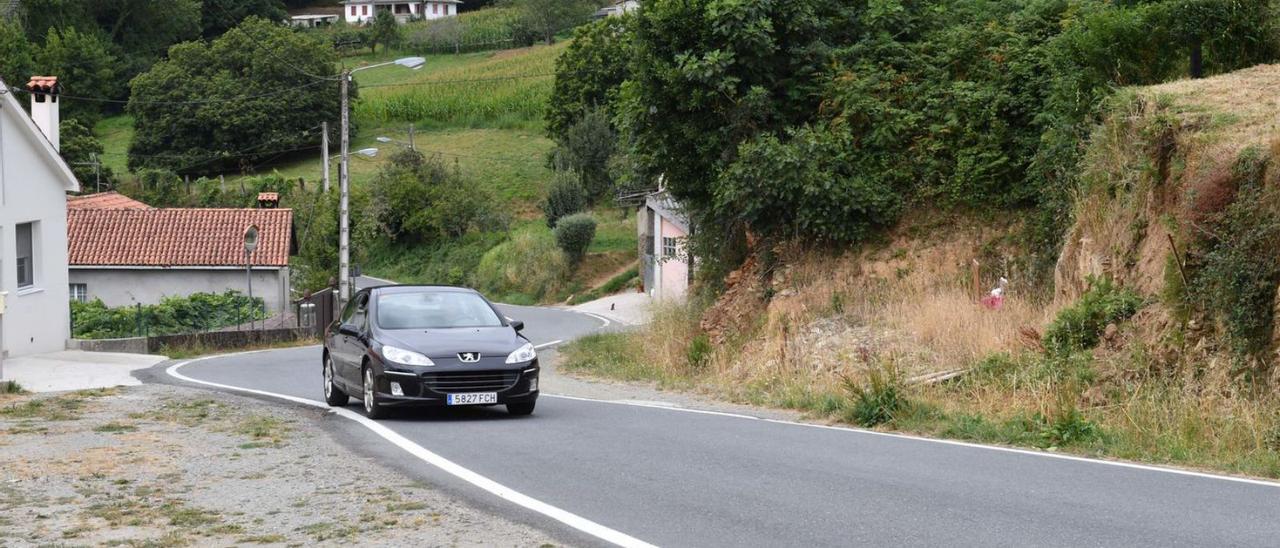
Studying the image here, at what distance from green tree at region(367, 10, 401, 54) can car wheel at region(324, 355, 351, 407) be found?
4151 inches

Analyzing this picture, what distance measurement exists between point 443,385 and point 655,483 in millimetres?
5015

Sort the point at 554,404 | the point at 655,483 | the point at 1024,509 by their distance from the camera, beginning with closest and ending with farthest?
the point at 1024,509
the point at 655,483
the point at 554,404

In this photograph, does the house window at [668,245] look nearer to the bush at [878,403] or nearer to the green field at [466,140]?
the green field at [466,140]

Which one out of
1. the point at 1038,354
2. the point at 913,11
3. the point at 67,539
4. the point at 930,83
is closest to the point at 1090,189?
the point at 1038,354

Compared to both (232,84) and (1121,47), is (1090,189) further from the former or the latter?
(232,84)

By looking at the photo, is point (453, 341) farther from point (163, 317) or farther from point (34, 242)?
point (163, 317)

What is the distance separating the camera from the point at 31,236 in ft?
106

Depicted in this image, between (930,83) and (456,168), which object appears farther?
(456,168)

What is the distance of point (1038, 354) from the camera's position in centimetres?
1589

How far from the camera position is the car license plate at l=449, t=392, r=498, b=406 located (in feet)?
48.4

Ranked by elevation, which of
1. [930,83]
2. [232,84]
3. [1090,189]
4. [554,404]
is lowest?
[554,404]

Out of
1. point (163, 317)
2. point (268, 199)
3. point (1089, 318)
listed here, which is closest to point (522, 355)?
point (1089, 318)

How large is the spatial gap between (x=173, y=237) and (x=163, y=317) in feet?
37.2

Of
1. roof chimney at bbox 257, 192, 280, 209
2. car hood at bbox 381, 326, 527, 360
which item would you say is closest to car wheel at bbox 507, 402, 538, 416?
car hood at bbox 381, 326, 527, 360
